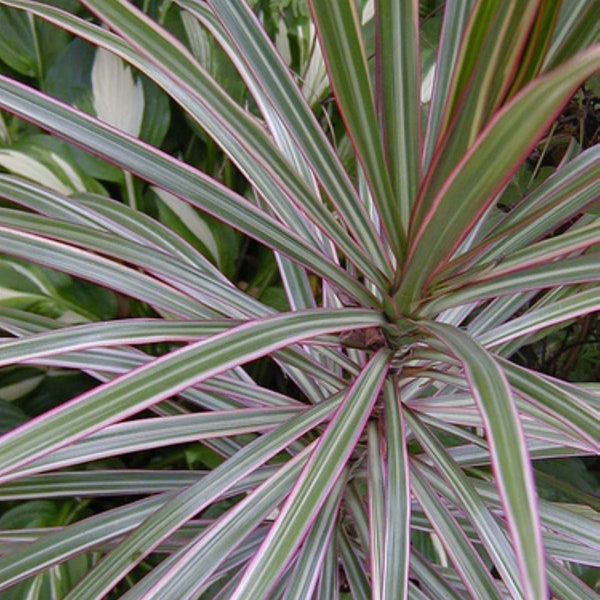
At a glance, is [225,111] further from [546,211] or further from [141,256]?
[546,211]

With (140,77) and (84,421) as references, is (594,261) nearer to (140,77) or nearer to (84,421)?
(84,421)

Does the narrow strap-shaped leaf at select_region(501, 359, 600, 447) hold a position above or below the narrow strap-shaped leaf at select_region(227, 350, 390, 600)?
above

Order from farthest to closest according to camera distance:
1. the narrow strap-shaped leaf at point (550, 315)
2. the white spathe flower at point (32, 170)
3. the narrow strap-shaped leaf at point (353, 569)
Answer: the white spathe flower at point (32, 170) < the narrow strap-shaped leaf at point (353, 569) < the narrow strap-shaped leaf at point (550, 315)

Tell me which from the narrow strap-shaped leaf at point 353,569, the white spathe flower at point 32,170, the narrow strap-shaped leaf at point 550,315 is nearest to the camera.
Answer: the narrow strap-shaped leaf at point 550,315

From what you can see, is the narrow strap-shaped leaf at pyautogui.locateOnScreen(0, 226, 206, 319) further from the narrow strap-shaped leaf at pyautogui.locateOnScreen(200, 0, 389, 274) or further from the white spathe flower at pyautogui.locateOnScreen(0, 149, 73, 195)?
the white spathe flower at pyautogui.locateOnScreen(0, 149, 73, 195)

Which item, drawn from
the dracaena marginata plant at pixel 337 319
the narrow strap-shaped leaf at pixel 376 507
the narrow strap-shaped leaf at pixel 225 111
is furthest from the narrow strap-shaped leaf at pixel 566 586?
the narrow strap-shaped leaf at pixel 225 111

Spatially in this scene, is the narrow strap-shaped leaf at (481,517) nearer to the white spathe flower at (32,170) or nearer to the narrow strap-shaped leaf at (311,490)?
the narrow strap-shaped leaf at (311,490)

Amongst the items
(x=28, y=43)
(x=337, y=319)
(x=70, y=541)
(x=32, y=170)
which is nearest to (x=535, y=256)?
(x=337, y=319)

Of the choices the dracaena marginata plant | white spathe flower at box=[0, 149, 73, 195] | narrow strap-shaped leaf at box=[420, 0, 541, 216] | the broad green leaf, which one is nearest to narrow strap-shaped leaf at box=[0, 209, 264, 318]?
the dracaena marginata plant
